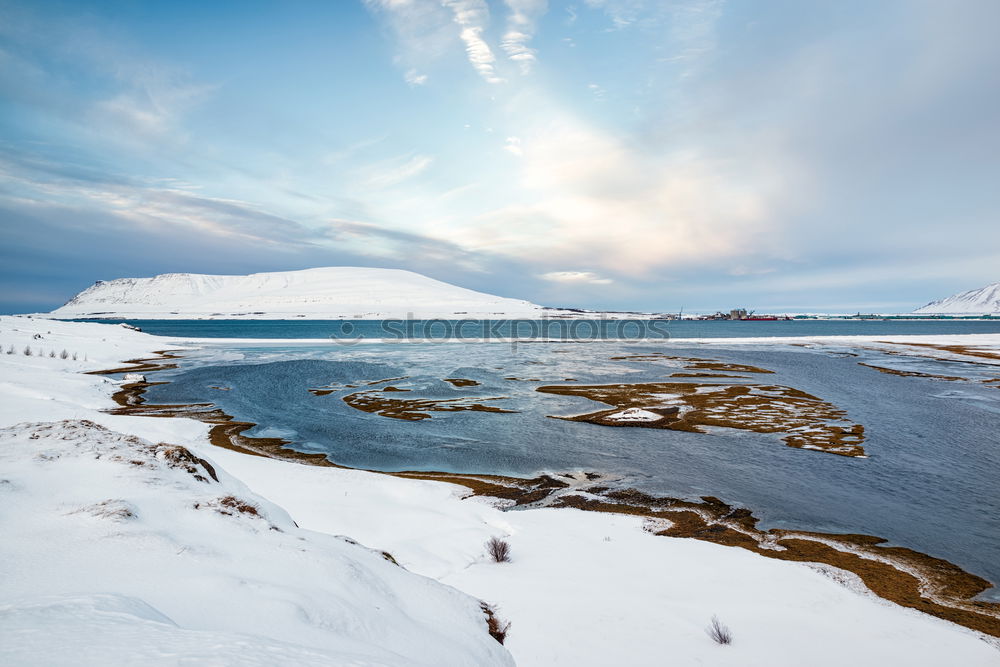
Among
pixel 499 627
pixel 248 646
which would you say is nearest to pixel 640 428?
pixel 499 627

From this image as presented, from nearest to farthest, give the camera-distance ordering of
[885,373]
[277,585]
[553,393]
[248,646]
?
[248,646], [277,585], [553,393], [885,373]

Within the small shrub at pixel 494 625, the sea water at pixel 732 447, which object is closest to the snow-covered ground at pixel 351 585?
the small shrub at pixel 494 625

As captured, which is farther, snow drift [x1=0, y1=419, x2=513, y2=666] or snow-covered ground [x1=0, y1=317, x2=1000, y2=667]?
snow-covered ground [x1=0, y1=317, x2=1000, y2=667]

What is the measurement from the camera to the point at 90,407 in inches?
773

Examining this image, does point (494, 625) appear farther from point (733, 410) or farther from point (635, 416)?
point (733, 410)

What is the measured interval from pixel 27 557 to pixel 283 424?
17.6 m

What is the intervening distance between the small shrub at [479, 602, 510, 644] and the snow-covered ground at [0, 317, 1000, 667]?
0.13 meters

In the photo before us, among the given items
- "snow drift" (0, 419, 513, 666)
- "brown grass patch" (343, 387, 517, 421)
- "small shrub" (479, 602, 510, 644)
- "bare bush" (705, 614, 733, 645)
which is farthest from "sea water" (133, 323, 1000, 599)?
"snow drift" (0, 419, 513, 666)

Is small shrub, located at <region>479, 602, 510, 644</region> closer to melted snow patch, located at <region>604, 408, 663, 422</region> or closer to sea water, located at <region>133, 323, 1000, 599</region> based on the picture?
sea water, located at <region>133, 323, 1000, 599</region>

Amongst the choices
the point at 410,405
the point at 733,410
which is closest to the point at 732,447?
the point at 733,410

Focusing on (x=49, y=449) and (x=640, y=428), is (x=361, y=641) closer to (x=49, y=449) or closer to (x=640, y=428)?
(x=49, y=449)

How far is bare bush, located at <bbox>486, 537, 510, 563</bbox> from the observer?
8.08m

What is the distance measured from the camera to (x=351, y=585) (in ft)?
16.5

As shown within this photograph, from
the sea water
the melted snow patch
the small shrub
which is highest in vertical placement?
the small shrub
